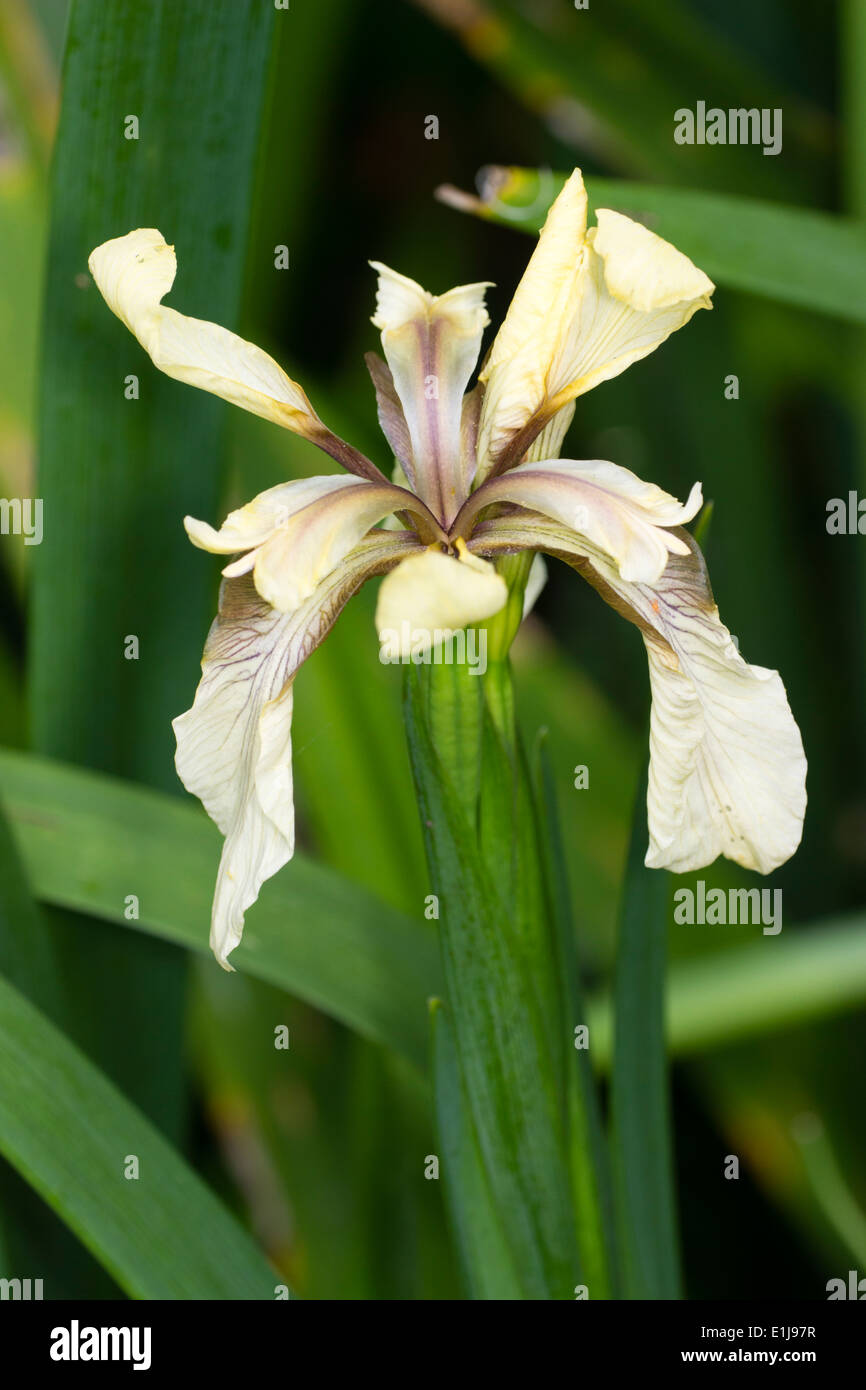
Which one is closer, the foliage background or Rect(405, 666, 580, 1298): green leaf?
Rect(405, 666, 580, 1298): green leaf

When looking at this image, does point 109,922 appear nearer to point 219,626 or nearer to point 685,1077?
point 219,626

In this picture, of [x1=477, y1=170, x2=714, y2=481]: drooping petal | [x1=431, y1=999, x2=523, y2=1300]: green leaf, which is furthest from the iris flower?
[x1=431, y1=999, x2=523, y2=1300]: green leaf

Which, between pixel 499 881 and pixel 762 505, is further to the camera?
pixel 762 505

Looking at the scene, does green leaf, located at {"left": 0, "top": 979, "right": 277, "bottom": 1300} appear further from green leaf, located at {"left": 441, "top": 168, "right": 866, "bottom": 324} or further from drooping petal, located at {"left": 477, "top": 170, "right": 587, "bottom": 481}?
green leaf, located at {"left": 441, "top": 168, "right": 866, "bottom": 324}

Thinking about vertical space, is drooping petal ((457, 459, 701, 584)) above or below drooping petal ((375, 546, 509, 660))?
above

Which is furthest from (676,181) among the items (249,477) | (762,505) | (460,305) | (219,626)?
(219,626)
